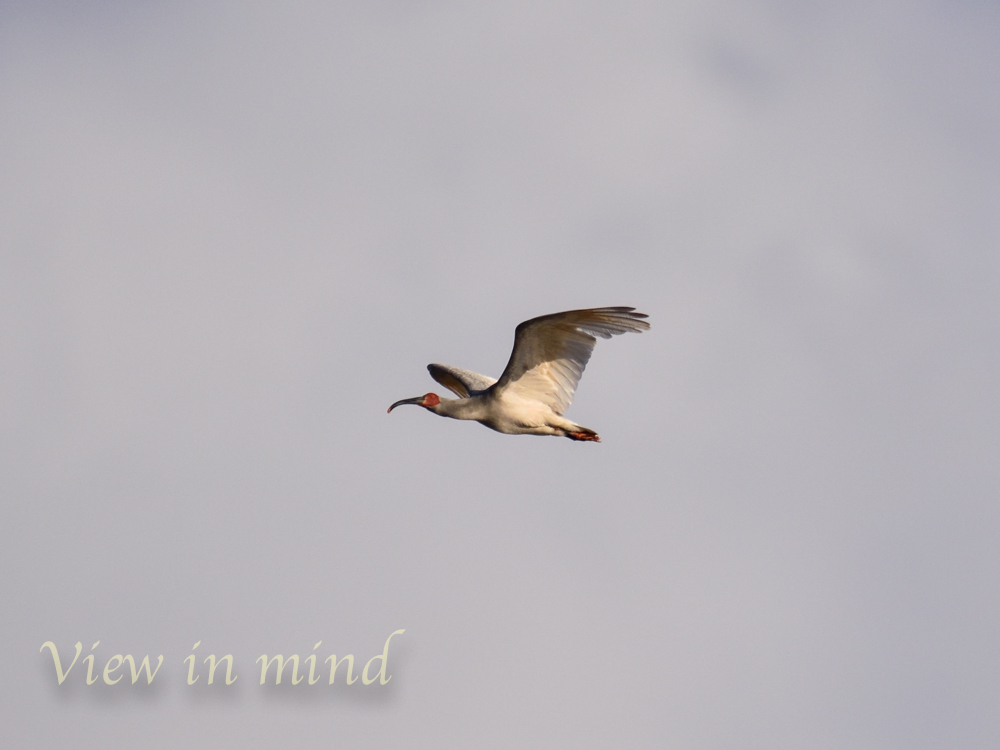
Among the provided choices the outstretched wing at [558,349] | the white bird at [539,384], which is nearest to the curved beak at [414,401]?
the white bird at [539,384]

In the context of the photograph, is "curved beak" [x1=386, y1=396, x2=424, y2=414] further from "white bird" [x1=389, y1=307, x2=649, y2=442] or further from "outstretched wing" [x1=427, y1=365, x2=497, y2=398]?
"outstretched wing" [x1=427, y1=365, x2=497, y2=398]

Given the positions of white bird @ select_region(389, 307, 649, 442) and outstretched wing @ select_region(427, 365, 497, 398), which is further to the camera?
outstretched wing @ select_region(427, 365, 497, 398)

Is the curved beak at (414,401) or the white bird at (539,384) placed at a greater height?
the white bird at (539,384)

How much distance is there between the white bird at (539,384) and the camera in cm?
1805

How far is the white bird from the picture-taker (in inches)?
711

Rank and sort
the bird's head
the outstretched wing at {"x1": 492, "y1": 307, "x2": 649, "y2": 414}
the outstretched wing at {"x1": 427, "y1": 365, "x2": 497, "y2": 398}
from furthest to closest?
the outstretched wing at {"x1": 427, "y1": 365, "x2": 497, "y2": 398}
the bird's head
the outstretched wing at {"x1": 492, "y1": 307, "x2": 649, "y2": 414}

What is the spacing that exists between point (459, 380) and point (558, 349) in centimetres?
368

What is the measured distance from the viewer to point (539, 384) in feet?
63.0

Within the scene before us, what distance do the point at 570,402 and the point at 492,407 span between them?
1.23m

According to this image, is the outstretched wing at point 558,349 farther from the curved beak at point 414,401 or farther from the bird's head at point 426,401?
the curved beak at point 414,401

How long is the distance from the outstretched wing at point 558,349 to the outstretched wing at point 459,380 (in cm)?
155

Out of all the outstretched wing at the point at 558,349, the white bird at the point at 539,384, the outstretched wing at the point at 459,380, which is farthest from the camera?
the outstretched wing at the point at 459,380

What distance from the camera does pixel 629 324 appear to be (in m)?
17.6

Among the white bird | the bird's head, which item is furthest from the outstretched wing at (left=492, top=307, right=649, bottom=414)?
the bird's head
